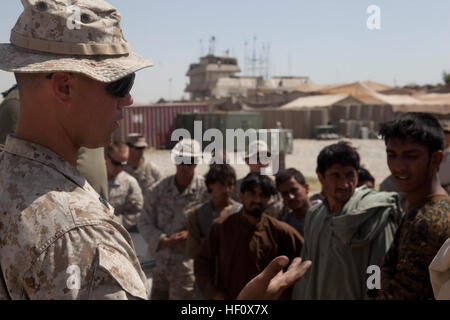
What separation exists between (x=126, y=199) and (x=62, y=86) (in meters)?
3.85

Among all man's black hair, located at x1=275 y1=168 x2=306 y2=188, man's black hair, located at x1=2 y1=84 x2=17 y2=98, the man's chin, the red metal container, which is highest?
man's black hair, located at x1=2 y1=84 x2=17 y2=98

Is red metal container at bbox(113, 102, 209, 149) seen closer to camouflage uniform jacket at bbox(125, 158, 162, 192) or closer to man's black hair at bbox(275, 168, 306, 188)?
camouflage uniform jacket at bbox(125, 158, 162, 192)

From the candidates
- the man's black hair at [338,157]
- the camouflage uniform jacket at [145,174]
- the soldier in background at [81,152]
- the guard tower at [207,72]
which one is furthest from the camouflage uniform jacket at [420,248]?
the guard tower at [207,72]

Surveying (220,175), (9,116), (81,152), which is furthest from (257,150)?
(9,116)

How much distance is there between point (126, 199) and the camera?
497 centimetres

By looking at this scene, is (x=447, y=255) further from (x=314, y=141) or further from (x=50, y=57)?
(x=314, y=141)

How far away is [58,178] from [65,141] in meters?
0.14

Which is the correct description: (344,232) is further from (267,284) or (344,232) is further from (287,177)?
(267,284)

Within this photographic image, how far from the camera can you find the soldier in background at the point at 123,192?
4.93 metres

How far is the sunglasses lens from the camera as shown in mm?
1306

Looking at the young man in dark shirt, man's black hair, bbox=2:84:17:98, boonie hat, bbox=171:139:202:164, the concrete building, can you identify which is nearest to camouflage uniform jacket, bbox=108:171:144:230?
boonie hat, bbox=171:139:202:164

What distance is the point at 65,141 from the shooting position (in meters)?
1.30

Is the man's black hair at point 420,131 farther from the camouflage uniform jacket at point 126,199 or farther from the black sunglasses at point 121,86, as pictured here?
the camouflage uniform jacket at point 126,199

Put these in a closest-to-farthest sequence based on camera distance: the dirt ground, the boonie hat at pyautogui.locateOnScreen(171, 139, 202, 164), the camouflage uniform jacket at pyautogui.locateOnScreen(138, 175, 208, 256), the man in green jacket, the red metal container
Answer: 1. the man in green jacket
2. the camouflage uniform jacket at pyautogui.locateOnScreen(138, 175, 208, 256)
3. the boonie hat at pyautogui.locateOnScreen(171, 139, 202, 164)
4. the dirt ground
5. the red metal container
